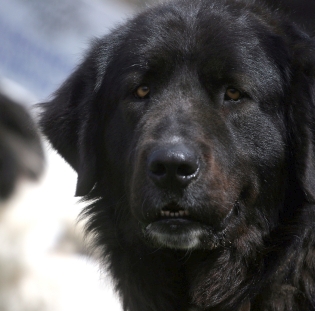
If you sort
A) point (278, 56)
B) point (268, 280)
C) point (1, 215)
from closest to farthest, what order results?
point (268, 280), point (278, 56), point (1, 215)

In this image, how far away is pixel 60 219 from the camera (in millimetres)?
6504

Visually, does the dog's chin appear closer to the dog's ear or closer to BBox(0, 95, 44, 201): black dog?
the dog's ear

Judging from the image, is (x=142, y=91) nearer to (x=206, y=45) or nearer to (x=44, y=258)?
(x=206, y=45)

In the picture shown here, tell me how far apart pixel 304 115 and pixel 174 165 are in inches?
39.1

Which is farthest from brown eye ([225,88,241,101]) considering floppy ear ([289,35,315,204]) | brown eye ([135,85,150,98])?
brown eye ([135,85,150,98])

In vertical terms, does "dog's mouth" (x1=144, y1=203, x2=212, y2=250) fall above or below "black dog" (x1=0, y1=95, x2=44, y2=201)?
above

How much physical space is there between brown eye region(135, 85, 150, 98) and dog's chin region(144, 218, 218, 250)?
888 mm

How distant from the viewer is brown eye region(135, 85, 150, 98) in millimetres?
3715

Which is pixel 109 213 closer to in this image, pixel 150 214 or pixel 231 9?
pixel 150 214

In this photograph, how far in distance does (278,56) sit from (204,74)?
547 mm

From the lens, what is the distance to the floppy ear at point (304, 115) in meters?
3.45

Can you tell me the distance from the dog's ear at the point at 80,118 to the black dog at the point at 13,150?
224 cm

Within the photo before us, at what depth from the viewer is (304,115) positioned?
3521 millimetres

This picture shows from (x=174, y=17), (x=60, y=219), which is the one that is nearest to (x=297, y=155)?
(x=174, y=17)
